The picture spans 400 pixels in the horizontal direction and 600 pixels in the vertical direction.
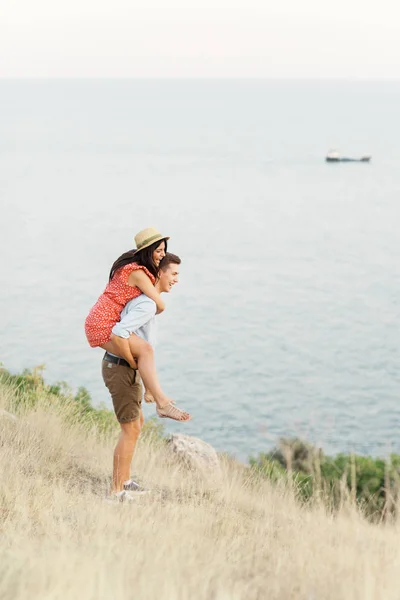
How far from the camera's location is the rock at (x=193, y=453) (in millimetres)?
10953

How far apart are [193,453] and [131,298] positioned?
18.1 feet

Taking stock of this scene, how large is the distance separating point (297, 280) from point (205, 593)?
254 feet

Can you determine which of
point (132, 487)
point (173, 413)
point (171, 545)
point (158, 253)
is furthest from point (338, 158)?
point (171, 545)

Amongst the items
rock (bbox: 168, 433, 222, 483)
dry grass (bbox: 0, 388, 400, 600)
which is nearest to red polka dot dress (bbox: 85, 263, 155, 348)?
dry grass (bbox: 0, 388, 400, 600)

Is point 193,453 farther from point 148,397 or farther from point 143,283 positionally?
point 143,283

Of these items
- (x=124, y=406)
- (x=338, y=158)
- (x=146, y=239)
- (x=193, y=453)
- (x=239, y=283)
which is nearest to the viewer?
(x=146, y=239)

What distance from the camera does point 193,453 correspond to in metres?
11.7

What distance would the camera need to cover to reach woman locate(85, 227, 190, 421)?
253 inches

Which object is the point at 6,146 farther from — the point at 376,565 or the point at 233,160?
the point at 376,565

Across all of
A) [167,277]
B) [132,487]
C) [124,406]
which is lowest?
[132,487]

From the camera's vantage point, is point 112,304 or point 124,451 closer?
point 112,304

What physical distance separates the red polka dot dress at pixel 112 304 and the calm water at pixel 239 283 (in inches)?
52.1

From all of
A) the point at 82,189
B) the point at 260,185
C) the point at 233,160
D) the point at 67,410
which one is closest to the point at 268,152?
the point at 233,160

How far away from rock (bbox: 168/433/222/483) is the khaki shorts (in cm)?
398
